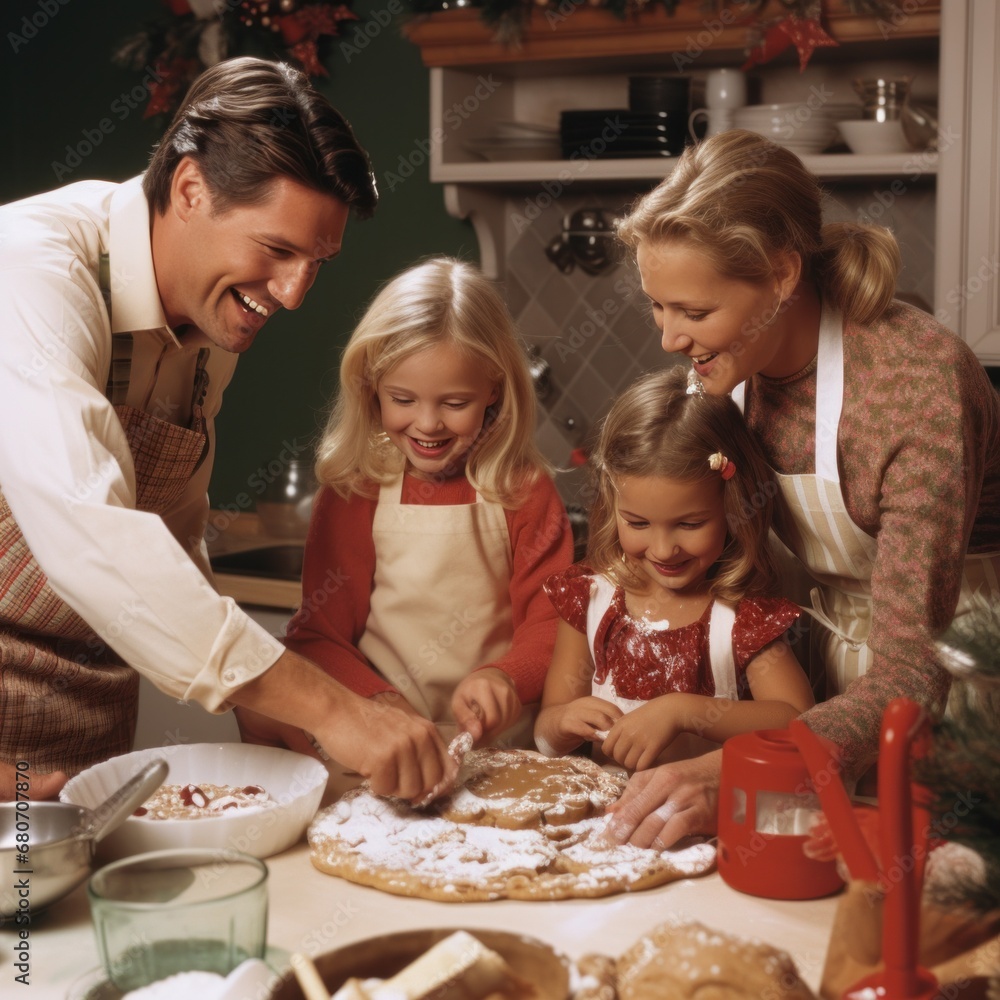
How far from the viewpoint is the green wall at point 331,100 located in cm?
321

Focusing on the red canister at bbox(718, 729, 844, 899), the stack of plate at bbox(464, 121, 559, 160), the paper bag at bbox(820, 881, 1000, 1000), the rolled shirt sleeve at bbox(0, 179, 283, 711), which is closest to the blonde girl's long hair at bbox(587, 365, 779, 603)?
the red canister at bbox(718, 729, 844, 899)

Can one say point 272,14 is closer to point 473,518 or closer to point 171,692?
point 473,518

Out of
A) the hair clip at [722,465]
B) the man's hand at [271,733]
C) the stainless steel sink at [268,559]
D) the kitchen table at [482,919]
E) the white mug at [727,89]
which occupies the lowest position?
the stainless steel sink at [268,559]

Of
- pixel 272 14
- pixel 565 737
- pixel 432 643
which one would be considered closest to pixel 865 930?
pixel 565 737

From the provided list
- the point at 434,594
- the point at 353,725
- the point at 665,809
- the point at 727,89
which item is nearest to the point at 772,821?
the point at 665,809

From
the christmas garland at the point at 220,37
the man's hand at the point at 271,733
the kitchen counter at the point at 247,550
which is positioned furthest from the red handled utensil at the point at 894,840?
the christmas garland at the point at 220,37

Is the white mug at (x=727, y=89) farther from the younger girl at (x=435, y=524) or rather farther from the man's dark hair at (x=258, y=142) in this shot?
the man's dark hair at (x=258, y=142)

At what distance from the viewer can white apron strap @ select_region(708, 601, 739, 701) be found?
1.58 metres

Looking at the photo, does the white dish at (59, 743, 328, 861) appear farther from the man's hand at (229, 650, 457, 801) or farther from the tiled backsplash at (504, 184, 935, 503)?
the tiled backsplash at (504, 184, 935, 503)

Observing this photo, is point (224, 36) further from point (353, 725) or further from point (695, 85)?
point (353, 725)

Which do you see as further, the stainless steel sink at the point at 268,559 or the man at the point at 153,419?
the stainless steel sink at the point at 268,559

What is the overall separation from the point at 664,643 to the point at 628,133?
4.78 feet

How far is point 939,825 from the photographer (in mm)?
791

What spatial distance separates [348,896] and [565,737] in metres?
0.50
